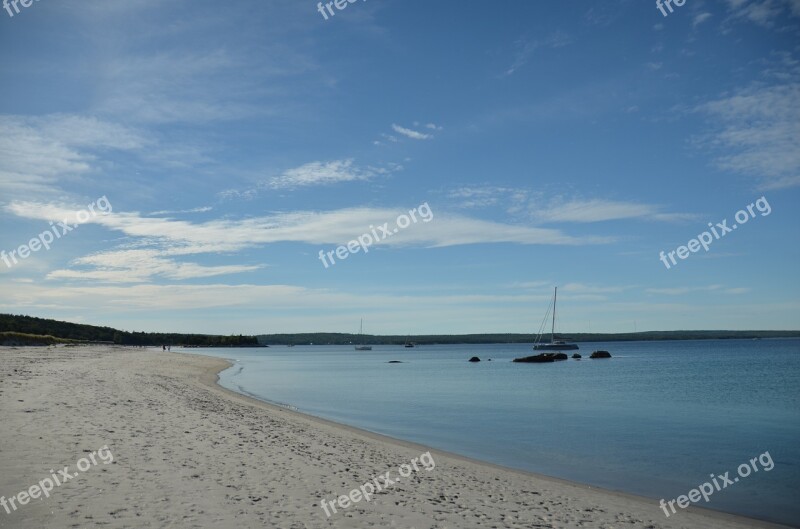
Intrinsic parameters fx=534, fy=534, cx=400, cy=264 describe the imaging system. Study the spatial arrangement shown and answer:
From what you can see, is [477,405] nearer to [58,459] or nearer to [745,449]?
[745,449]

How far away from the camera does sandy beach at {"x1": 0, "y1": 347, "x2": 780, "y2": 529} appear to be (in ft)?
34.1

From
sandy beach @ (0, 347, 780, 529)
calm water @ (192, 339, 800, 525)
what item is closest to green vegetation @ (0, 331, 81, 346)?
calm water @ (192, 339, 800, 525)

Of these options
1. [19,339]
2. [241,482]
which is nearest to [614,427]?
[241,482]

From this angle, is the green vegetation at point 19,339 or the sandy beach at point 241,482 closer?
the sandy beach at point 241,482

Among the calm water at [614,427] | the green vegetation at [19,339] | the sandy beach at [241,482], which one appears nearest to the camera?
the sandy beach at [241,482]

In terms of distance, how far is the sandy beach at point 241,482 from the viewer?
10.4 meters

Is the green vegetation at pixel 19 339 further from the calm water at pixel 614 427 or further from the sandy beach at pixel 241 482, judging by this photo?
the sandy beach at pixel 241 482

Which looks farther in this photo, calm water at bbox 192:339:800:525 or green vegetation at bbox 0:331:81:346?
green vegetation at bbox 0:331:81:346

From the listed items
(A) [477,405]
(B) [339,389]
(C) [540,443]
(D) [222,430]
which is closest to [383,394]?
(B) [339,389]

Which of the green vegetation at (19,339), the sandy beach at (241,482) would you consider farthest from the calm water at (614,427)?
the green vegetation at (19,339)

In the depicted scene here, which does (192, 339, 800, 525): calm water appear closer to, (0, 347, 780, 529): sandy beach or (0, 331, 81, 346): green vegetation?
(0, 347, 780, 529): sandy beach

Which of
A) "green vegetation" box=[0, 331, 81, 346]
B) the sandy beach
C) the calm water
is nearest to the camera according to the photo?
the sandy beach

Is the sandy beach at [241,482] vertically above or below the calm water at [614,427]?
above

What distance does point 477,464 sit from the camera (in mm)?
19766
